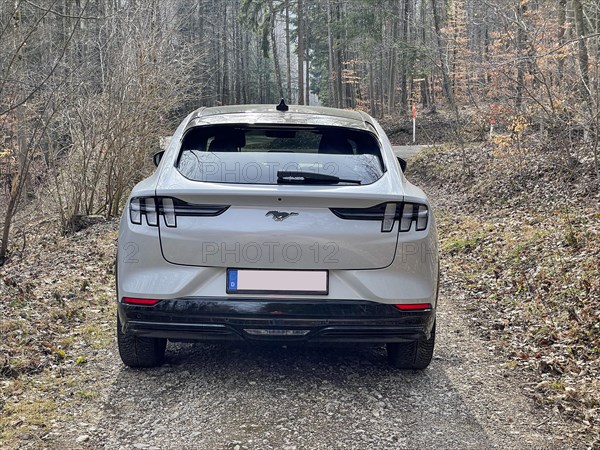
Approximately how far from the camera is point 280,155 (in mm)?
4191

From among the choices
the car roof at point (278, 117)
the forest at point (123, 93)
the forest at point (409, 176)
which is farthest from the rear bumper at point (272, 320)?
the forest at point (123, 93)

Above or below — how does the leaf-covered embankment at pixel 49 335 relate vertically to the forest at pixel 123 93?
below

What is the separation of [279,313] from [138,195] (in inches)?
45.7

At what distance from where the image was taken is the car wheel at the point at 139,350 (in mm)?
4375

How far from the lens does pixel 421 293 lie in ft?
12.8

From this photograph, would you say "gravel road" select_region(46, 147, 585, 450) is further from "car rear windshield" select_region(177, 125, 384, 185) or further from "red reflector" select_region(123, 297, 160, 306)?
"car rear windshield" select_region(177, 125, 384, 185)

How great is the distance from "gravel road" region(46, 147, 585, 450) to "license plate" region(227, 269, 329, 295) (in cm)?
47

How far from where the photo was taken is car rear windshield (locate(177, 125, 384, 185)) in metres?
3.96

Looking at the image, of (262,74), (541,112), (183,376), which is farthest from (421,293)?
(262,74)

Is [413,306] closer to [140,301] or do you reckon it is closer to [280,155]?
[280,155]

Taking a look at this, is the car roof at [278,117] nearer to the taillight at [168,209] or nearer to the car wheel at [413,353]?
the taillight at [168,209]

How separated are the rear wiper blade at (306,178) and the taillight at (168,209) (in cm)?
44

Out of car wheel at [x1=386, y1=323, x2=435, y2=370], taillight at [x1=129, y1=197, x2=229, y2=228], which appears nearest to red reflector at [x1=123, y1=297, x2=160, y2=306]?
taillight at [x1=129, y1=197, x2=229, y2=228]

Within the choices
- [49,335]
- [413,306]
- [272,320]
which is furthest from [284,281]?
[49,335]
